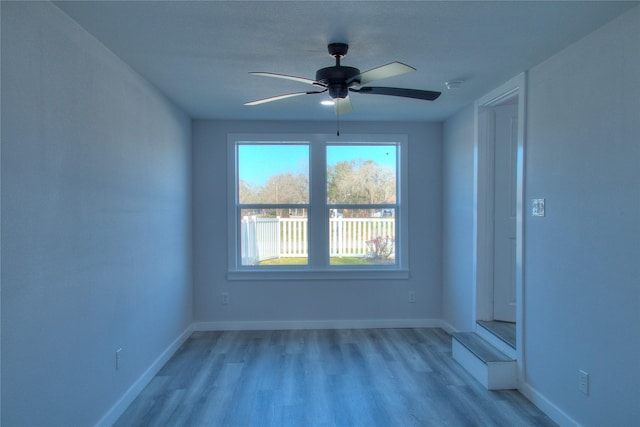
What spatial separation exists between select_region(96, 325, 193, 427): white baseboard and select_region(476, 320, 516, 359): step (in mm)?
2928

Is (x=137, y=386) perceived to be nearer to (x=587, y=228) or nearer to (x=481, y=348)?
(x=481, y=348)

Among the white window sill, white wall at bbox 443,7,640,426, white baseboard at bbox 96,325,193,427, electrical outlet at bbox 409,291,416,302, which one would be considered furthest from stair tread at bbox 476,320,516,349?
white baseboard at bbox 96,325,193,427

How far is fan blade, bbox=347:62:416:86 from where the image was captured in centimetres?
186

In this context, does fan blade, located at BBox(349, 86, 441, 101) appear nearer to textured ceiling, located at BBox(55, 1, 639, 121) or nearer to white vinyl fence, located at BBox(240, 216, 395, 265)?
textured ceiling, located at BBox(55, 1, 639, 121)

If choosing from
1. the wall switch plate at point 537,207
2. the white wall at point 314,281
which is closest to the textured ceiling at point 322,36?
the wall switch plate at point 537,207

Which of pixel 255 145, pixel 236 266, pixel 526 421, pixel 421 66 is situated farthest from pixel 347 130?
pixel 526 421

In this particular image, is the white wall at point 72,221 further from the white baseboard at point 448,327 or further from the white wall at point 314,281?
the white baseboard at point 448,327

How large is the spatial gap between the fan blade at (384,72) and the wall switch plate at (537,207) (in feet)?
4.75

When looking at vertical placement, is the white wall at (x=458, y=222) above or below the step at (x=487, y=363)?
above

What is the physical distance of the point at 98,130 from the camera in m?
2.24

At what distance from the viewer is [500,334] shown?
3160mm

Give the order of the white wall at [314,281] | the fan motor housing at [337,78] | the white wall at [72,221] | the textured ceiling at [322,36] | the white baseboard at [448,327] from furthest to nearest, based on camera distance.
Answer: the white wall at [314,281]
the white baseboard at [448,327]
the fan motor housing at [337,78]
the textured ceiling at [322,36]
the white wall at [72,221]

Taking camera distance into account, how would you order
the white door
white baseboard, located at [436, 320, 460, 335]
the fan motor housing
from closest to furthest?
the fan motor housing
the white door
white baseboard, located at [436, 320, 460, 335]

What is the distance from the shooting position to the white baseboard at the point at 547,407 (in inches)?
91.7
